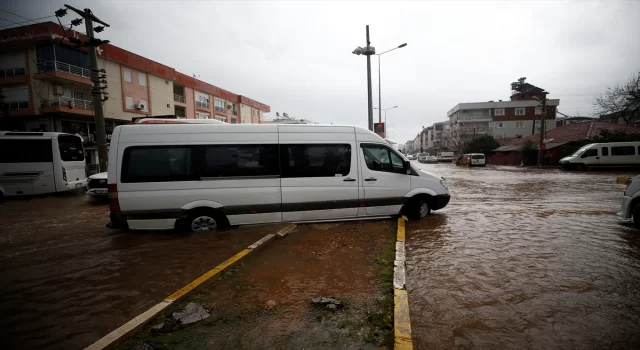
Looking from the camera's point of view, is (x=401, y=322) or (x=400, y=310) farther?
(x=400, y=310)

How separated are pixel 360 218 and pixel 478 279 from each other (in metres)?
2.87

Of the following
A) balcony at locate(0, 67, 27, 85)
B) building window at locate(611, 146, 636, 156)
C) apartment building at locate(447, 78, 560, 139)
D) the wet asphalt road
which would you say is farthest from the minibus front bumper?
apartment building at locate(447, 78, 560, 139)

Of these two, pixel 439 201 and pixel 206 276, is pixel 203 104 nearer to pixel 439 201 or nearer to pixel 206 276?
pixel 439 201

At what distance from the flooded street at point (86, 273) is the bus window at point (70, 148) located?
6.02 metres

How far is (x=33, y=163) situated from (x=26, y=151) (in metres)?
0.54

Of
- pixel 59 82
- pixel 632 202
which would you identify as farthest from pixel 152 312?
pixel 59 82

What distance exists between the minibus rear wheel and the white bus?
10770 mm

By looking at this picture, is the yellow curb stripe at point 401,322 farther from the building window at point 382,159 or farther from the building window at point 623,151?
the building window at point 623,151

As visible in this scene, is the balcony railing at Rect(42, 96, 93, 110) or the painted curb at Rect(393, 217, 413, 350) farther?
the balcony railing at Rect(42, 96, 93, 110)

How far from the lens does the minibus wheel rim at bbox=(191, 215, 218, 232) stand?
564cm

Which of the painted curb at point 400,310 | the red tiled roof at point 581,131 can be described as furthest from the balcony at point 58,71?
the red tiled roof at point 581,131

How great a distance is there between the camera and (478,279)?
363 cm

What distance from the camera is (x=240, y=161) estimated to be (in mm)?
5605

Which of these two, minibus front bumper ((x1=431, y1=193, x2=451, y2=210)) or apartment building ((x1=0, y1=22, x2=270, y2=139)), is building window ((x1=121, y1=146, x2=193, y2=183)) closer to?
minibus front bumper ((x1=431, y1=193, x2=451, y2=210))
